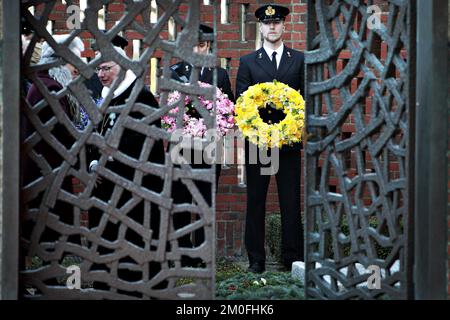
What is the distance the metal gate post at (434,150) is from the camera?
6.08 metres

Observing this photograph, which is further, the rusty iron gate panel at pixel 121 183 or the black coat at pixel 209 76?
the black coat at pixel 209 76

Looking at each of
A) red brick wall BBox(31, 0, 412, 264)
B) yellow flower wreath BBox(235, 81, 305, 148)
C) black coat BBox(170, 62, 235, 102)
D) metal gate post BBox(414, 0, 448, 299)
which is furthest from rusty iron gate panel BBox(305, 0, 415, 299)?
red brick wall BBox(31, 0, 412, 264)

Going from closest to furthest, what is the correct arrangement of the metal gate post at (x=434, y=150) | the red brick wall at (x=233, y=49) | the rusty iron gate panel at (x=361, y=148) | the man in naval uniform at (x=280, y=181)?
1. the metal gate post at (x=434, y=150)
2. the rusty iron gate panel at (x=361, y=148)
3. the man in naval uniform at (x=280, y=181)
4. the red brick wall at (x=233, y=49)

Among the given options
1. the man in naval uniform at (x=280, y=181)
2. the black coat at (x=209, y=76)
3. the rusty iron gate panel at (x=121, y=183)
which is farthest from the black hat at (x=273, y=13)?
the rusty iron gate panel at (x=121, y=183)

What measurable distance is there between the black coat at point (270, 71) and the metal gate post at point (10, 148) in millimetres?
3637

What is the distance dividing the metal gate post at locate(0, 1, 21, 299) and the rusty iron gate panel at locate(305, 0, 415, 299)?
2030 millimetres

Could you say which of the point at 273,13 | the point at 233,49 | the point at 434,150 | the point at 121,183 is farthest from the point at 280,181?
the point at 434,150

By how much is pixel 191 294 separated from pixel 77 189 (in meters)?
4.52

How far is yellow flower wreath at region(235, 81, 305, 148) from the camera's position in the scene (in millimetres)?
9094

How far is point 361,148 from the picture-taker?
6.76 meters

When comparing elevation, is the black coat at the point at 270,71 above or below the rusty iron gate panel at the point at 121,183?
above

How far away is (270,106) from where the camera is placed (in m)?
9.32

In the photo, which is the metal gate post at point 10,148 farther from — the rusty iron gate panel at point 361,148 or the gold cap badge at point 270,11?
the gold cap badge at point 270,11

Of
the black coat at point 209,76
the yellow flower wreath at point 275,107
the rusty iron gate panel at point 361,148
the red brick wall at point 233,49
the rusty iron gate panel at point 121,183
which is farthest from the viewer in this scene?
the red brick wall at point 233,49
